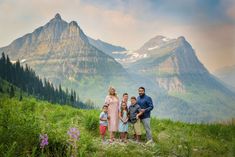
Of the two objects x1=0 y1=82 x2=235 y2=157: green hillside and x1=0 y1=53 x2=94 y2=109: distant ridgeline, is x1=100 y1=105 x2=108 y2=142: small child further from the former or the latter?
x1=0 y1=53 x2=94 y2=109: distant ridgeline

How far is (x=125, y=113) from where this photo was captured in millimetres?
16391

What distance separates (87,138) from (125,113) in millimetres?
5269

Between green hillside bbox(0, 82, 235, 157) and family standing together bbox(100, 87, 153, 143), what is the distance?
767mm

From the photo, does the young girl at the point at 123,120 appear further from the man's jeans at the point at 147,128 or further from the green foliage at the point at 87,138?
the green foliage at the point at 87,138

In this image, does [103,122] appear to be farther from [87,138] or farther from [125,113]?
[87,138]

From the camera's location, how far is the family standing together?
52.1 ft

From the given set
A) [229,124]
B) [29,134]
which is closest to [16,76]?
[229,124]

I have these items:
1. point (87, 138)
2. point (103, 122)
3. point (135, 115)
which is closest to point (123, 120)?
point (135, 115)

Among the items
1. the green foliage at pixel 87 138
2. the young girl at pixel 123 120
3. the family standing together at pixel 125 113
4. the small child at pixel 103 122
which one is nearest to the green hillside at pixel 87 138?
the green foliage at pixel 87 138

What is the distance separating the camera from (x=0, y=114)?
8.57 meters

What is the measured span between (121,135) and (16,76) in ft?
526

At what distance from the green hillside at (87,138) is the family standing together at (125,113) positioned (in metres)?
0.77

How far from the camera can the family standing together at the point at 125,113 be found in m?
15.9

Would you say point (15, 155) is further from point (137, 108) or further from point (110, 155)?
point (137, 108)
